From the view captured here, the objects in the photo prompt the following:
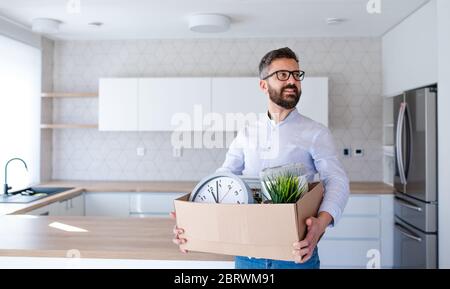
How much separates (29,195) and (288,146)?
2711mm

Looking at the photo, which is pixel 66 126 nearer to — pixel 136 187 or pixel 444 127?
pixel 136 187

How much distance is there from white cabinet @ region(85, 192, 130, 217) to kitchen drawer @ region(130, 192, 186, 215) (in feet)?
0.23

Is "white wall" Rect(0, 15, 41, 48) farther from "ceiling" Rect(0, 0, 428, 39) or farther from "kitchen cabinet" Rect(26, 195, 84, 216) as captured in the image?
"kitchen cabinet" Rect(26, 195, 84, 216)

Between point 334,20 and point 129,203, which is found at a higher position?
point 334,20

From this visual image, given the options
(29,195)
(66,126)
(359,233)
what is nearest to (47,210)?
(29,195)

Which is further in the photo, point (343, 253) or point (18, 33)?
point (18, 33)

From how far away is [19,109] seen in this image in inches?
148

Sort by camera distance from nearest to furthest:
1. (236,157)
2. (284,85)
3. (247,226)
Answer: (247,226) < (284,85) < (236,157)

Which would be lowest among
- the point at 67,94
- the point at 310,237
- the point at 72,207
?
the point at 72,207

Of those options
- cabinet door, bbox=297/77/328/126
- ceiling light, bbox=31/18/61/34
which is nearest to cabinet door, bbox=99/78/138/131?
ceiling light, bbox=31/18/61/34

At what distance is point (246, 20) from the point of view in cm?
351

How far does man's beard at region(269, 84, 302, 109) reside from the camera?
135 cm

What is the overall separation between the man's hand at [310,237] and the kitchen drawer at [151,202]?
2558mm

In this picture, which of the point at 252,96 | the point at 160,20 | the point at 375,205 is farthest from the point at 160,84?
the point at 375,205
